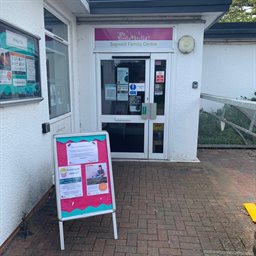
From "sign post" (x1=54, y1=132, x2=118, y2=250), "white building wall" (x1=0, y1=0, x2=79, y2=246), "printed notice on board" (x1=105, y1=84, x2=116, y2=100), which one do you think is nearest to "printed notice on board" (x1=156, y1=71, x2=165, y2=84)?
"printed notice on board" (x1=105, y1=84, x2=116, y2=100)

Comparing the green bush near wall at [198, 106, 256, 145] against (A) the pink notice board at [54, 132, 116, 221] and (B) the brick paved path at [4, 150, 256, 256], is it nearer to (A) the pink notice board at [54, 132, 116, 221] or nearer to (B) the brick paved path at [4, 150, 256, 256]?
(B) the brick paved path at [4, 150, 256, 256]

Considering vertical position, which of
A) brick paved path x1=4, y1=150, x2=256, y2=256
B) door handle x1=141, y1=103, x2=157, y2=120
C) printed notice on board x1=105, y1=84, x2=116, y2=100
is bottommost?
brick paved path x1=4, y1=150, x2=256, y2=256

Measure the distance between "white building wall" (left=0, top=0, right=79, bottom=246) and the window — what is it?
12.3 inches

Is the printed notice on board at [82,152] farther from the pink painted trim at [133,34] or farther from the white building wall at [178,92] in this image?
the pink painted trim at [133,34]

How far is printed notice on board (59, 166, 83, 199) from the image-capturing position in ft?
8.75

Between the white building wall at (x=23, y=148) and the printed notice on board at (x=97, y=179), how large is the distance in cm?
81

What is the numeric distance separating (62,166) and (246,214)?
2357 mm

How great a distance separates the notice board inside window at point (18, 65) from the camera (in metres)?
2.55

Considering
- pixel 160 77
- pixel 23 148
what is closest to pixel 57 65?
pixel 23 148

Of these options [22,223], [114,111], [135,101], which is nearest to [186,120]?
[135,101]

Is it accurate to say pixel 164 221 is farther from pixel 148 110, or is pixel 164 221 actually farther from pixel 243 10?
pixel 243 10

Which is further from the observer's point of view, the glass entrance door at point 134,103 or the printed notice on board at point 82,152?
the glass entrance door at point 134,103

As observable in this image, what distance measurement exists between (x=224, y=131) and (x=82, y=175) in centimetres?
518

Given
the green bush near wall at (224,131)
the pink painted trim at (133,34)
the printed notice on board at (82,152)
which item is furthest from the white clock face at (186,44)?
the printed notice on board at (82,152)
